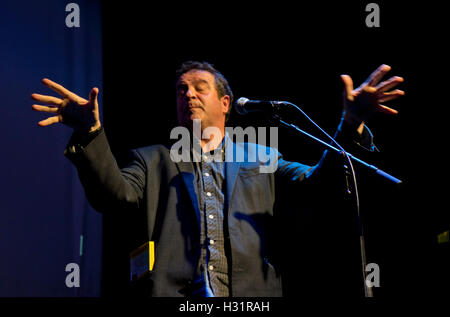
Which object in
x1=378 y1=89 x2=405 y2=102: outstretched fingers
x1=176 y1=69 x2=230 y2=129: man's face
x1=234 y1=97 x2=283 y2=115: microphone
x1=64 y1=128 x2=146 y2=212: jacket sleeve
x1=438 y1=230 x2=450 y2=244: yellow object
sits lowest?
x1=438 y1=230 x2=450 y2=244: yellow object

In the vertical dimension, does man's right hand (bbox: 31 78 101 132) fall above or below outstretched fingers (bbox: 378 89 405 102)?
below

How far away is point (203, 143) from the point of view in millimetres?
2805

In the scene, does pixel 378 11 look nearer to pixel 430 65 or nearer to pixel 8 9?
pixel 430 65

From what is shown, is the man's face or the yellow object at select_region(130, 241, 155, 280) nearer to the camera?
the yellow object at select_region(130, 241, 155, 280)

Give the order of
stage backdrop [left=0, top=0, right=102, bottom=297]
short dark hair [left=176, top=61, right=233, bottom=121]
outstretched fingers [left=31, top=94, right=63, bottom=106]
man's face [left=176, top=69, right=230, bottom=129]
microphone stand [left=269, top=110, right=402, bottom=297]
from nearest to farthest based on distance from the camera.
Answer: microphone stand [left=269, top=110, right=402, bottom=297], outstretched fingers [left=31, top=94, right=63, bottom=106], man's face [left=176, top=69, right=230, bottom=129], stage backdrop [left=0, top=0, right=102, bottom=297], short dark hair [left=176, top=61, right=233, bottom=121]

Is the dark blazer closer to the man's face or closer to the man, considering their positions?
the man

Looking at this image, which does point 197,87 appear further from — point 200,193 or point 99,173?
point 99,173

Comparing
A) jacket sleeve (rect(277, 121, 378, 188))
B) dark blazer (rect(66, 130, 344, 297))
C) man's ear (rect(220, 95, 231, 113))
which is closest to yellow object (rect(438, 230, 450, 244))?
jacket sleeve (rect(277, 121, 378, 188))

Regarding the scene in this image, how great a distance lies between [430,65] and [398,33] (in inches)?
12.8

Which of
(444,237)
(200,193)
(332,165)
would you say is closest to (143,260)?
(200,193)

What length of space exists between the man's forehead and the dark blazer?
0.58m

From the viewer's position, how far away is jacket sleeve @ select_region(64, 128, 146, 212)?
1998mm

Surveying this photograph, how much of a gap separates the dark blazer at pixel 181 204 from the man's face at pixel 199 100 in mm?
328
